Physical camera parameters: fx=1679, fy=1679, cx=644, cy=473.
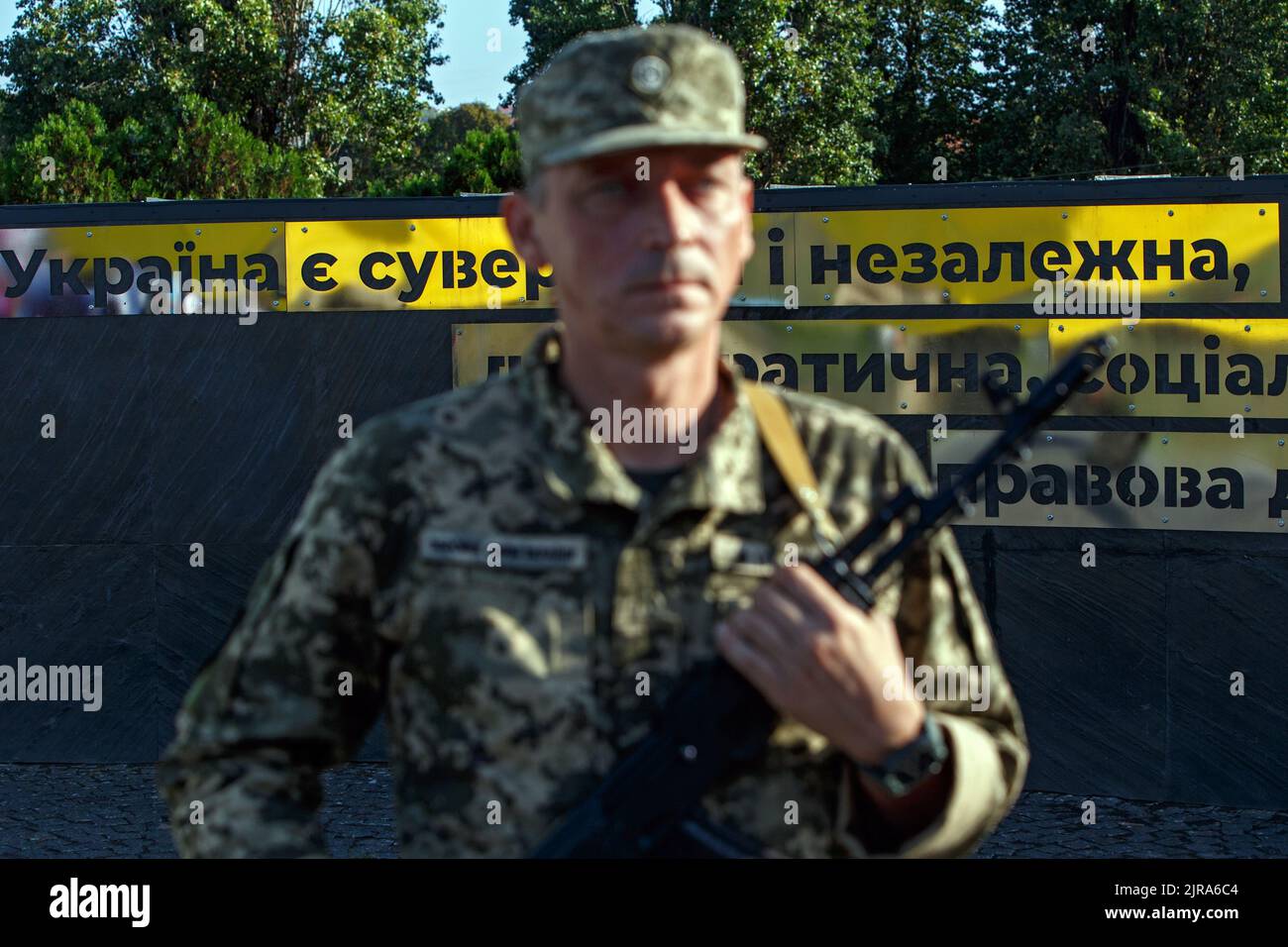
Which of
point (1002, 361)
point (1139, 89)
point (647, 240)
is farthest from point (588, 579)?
Answer: point (1139, 89)

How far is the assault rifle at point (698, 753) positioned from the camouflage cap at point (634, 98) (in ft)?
1.73

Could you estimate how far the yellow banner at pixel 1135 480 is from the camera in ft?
23.8

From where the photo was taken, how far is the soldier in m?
2.13

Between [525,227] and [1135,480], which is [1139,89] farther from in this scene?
[525,227]

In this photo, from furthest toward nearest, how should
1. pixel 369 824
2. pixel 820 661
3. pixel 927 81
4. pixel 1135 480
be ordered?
pixel 927 81 → pixel 1135 480 → pixel 369 824 → pixel 820 661

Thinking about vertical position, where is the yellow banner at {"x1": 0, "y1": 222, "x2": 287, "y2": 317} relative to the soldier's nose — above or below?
above

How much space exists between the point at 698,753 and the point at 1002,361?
5.61 meters

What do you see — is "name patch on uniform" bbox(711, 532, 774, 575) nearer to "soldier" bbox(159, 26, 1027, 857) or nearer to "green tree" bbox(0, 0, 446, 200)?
"soldier" bbox(159, 26, 1027, 857)

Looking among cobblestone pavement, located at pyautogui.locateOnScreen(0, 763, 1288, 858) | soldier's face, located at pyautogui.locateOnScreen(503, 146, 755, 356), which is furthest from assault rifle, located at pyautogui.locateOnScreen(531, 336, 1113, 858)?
cobblestone pavement, located at pyautogui.locateOnScreen(0, 763, 1288, 858)

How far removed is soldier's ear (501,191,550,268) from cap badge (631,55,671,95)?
9.6 inches

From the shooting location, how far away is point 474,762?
2.15 m

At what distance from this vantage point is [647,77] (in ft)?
6.98

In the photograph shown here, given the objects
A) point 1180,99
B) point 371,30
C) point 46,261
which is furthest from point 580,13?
point 46,261

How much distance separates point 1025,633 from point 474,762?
575 centimetres
